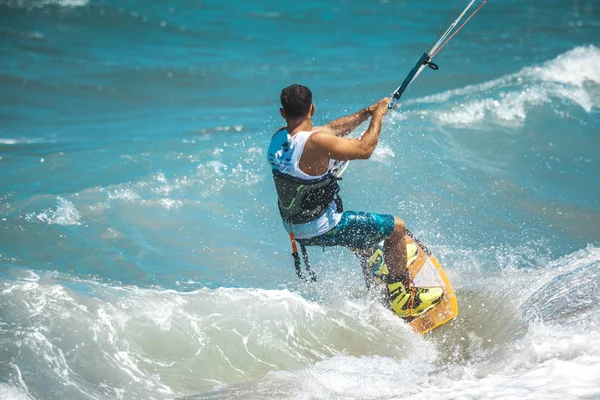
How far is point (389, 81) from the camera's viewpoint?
12.6 meters

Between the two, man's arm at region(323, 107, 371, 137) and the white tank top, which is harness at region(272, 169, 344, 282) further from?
man's arm at region(323, 107, 371, 137)

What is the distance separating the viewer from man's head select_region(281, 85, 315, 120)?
4449 millimetres

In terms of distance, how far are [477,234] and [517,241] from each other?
41cm

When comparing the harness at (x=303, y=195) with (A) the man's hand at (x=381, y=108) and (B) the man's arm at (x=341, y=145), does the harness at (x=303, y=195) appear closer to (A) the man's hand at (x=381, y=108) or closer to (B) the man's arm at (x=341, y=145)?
(B) the man's arm at (x=341, y=145)

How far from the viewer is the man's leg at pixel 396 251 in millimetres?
5172

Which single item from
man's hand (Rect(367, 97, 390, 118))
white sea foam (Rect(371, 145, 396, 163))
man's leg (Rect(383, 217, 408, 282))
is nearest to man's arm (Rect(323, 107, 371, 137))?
man's hand (Rect(367, 97, 390, 118))

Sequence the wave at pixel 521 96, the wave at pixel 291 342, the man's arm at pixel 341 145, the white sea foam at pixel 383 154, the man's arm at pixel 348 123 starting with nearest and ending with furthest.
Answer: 1. the wave at pixel 291 342
2. the man's arm at pixel 341 145
3. the man's arm at pixel 348 123
4. the white sea foam at pixel 383 154
5. the wave at pixel 521 96

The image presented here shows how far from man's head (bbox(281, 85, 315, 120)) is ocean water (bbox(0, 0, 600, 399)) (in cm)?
160

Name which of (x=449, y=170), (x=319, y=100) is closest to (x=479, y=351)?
(x=449, y=170)

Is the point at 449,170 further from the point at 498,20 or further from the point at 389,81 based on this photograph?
the point at 498,20

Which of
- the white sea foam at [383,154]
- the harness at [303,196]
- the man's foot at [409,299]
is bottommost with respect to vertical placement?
the man's foot at [409,299]

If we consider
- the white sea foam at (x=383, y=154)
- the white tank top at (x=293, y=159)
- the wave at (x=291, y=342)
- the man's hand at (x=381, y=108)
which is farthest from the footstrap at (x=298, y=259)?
the white sea foam at (x=383, y=154)

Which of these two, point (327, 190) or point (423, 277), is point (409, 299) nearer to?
point (423, 277)

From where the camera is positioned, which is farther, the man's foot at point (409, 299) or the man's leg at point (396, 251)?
the man's foot at point (409, 299)
